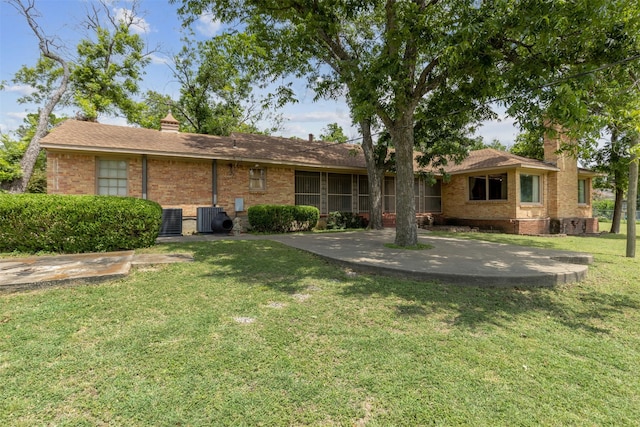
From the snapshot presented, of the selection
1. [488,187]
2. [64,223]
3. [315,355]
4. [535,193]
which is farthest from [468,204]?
[64,223]

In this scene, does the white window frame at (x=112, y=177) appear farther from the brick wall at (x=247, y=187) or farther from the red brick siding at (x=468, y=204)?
the red brick siding at (x=468, y=204)

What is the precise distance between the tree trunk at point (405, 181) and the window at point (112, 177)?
953 centimetres

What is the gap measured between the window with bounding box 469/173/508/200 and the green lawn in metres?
11.2

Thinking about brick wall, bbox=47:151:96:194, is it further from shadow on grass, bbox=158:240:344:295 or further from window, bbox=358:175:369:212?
window, bbox=358:175:369:212

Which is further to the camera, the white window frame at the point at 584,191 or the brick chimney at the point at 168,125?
the white window frame at the point at 584,191

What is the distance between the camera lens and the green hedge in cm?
1236

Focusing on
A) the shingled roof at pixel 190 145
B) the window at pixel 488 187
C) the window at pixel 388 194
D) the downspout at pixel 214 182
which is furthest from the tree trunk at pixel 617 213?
the downspout at pixel 214 182

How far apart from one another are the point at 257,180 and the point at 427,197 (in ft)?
32.7

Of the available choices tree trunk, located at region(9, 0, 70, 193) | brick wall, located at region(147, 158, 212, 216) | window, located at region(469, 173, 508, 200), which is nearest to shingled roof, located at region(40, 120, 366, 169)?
brick wall, located at region(147, 158, 212, 216)

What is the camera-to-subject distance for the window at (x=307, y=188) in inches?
582

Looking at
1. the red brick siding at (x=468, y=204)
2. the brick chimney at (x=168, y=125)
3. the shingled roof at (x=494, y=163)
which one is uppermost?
the brick chimney at (x=168, y=125)

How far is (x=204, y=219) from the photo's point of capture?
12.1m

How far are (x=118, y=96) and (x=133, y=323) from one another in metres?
24.5

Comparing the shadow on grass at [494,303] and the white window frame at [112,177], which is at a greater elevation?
the white window frame at [112,177]
